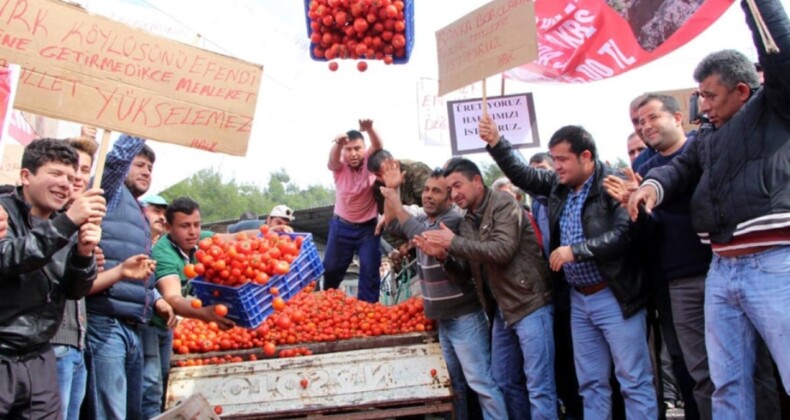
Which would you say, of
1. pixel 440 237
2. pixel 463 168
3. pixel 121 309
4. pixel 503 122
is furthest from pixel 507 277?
pixel 121 309

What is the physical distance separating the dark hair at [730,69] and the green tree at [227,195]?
236 ft

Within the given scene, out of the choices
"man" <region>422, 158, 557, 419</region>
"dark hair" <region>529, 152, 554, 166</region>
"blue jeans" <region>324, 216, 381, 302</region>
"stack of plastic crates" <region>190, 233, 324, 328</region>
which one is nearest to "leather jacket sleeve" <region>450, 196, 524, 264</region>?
"man" <region>422, 158, 557, 419</region>

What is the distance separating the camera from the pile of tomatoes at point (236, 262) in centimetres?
364

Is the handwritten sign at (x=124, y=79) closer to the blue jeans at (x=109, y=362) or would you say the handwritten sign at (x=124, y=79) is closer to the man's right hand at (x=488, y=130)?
the blue jeans at (x=109, y=362)

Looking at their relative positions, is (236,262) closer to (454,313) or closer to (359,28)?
(359,28)

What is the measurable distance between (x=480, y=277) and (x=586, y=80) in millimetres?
2647

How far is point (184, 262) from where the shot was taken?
5.27m

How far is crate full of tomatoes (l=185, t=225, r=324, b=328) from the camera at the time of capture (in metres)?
3.65

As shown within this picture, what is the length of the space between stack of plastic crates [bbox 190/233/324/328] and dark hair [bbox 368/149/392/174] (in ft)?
7.08

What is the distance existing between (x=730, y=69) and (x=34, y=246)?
3587mm

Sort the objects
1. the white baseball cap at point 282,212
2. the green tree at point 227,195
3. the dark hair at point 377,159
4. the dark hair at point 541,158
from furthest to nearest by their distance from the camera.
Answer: the green tree at point 227,195
the white baseball cap at point 282,212
the dark hair at point 377,159
the dark hair at point 541,158

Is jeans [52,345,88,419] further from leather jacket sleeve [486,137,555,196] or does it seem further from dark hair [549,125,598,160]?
dark hair [549,125,598,160]

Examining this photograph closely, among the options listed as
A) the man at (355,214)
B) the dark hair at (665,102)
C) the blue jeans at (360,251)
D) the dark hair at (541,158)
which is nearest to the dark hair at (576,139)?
the dark hair at (665,102)

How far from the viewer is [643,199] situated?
3.60 metres
